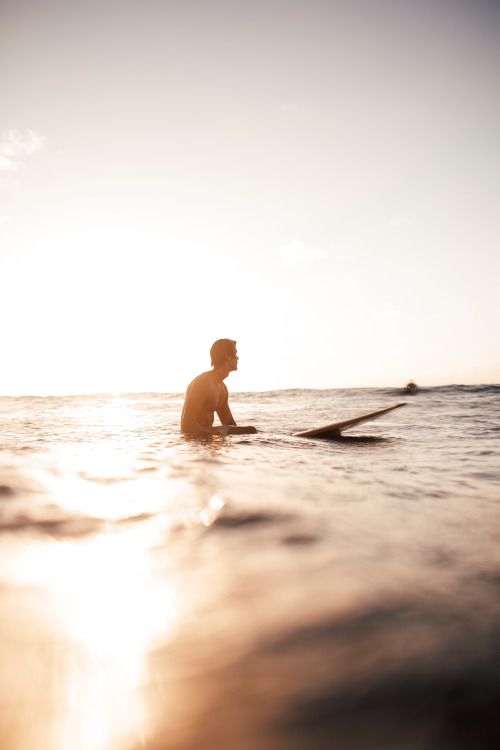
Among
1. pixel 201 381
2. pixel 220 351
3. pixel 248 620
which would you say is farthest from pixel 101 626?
pixel 220 351

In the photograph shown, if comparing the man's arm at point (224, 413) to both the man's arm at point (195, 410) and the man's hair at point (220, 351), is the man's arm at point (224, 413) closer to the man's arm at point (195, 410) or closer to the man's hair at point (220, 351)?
the man's arm at point (195, 410)

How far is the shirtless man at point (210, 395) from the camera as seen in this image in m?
6.65

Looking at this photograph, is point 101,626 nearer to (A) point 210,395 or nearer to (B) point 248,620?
(B) point 248,620

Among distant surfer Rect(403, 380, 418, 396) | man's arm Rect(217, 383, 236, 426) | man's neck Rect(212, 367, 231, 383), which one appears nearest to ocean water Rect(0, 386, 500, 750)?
man's neck Rect(212, 367, 231, 383)

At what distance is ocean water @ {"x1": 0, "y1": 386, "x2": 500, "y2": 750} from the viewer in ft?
2.95

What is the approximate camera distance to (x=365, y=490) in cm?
312

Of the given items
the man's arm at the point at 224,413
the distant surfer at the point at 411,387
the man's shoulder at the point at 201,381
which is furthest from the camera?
the distant surfer at the point at 411,387

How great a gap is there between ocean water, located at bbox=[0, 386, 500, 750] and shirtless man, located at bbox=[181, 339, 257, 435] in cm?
366

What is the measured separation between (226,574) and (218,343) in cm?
532

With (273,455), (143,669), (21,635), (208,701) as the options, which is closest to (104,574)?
(21,635)

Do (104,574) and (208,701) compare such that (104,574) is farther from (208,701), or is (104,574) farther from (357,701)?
(357,701)

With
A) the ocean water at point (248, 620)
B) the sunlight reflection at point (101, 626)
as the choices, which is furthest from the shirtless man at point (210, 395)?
the sunlight reflection at point (101, 626)

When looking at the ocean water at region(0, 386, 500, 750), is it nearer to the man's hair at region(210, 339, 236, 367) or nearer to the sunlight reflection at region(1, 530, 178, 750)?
the sunlight reflection at region(1, 530, 178, 750)

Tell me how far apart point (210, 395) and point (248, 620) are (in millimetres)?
5425
